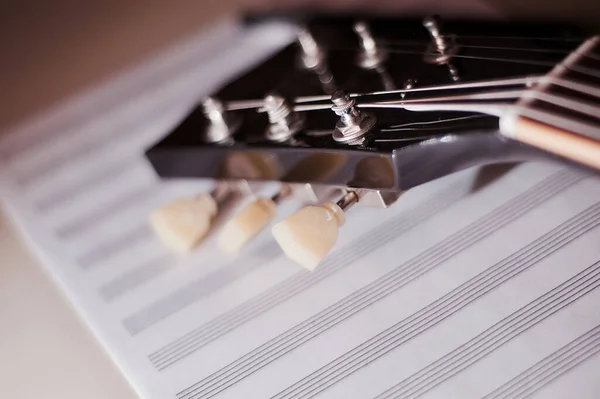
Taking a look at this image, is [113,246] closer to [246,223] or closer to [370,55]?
[246,223]

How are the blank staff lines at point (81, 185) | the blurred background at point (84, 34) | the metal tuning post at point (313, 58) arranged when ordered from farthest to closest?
1. the blurred background at point (84, 34)
2. the blank staff lines at point (81, 185)
3. the metal tuning post at point (313, 58)

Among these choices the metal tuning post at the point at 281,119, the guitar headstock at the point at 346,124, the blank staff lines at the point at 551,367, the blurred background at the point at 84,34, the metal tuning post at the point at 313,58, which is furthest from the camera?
the blurred background at the point at 84,34

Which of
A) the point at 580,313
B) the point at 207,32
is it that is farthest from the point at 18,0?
the point at 580,313

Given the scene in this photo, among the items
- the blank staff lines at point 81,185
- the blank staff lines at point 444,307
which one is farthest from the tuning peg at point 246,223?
the blank staff lines at point 81,185

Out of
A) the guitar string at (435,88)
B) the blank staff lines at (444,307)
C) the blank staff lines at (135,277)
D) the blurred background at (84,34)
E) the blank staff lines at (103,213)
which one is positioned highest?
the blurred background at (84,34)

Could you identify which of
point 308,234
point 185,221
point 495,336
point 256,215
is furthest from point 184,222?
point 495,336

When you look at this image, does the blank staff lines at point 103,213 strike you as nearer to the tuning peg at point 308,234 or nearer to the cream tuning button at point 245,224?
the cream tuning button at point 245,224

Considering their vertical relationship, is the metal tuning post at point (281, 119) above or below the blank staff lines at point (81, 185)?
above
